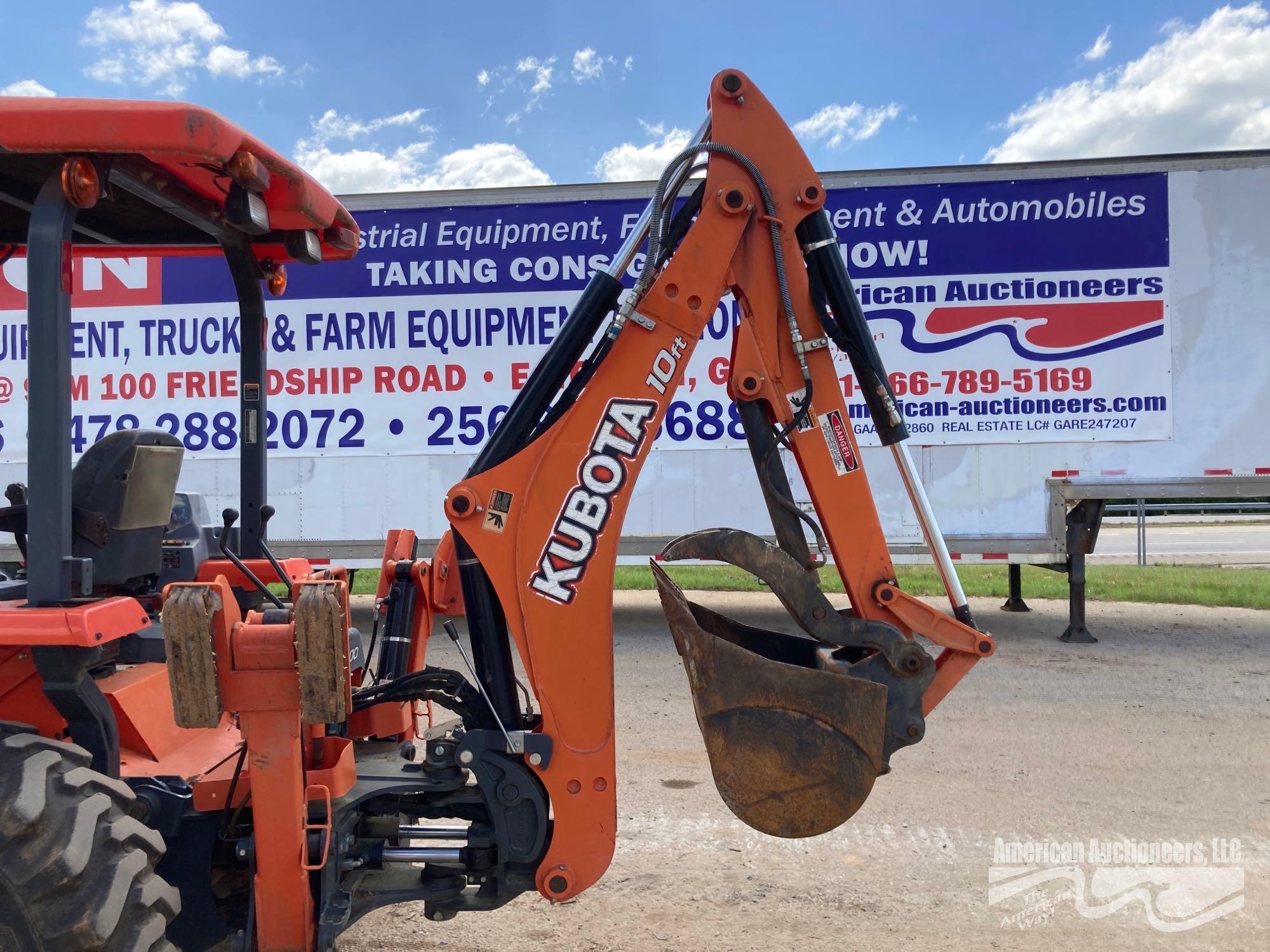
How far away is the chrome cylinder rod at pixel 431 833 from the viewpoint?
9.11 ft

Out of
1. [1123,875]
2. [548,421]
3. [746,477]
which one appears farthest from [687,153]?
[746,477]

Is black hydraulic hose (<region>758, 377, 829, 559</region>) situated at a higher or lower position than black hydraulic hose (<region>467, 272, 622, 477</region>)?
lower

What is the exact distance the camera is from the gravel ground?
131 inches

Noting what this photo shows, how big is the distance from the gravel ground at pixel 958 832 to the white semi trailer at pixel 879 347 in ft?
5.83

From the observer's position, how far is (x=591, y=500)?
2.68 m

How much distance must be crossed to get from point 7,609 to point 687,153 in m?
2.14

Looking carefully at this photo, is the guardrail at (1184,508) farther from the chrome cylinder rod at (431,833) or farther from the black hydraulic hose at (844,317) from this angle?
the chrome cylinder rod at (431,833)

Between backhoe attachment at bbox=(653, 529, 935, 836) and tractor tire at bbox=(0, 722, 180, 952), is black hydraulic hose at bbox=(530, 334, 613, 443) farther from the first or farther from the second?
tractor tire at bbox=(0, 722, 180, 952)

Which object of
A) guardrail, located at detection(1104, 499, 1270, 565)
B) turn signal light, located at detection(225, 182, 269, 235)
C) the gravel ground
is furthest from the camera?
guardrail, located at detection(1104, 499, 1270, 565)

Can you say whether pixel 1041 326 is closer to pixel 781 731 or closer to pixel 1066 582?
pixel 1066 582

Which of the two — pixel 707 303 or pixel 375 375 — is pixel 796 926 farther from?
pixel 375 375

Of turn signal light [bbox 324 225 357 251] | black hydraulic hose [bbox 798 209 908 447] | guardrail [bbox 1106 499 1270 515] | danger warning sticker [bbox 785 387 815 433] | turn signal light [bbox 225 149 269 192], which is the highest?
turn signal light [bbox 324 225 357 251]

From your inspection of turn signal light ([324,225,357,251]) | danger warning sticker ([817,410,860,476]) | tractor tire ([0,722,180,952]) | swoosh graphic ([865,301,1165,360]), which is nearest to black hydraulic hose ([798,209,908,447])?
danger warning sticker ([817,410,860,476])

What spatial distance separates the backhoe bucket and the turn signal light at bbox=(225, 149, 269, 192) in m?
1.51
